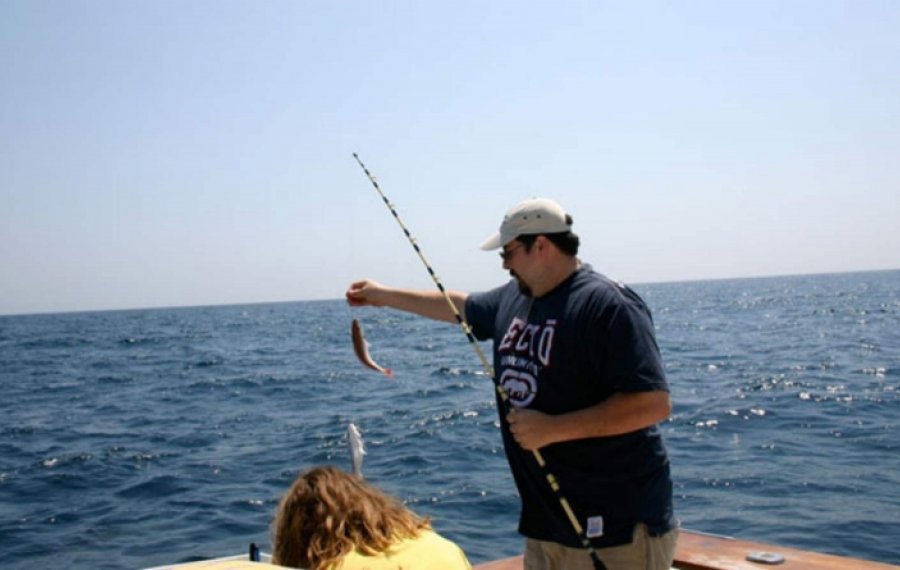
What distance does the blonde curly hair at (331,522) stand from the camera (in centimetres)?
245

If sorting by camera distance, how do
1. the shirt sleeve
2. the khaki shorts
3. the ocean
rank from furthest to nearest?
the ocean → the shirt sleeve → the khaki shorts

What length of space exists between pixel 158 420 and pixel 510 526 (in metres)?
10.6

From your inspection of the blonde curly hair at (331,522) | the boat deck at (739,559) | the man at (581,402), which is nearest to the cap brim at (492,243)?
the man at (581,402)

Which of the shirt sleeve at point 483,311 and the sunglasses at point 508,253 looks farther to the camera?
the shirt sleeve at point 483,311

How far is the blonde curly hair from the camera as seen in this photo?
8.05 feet

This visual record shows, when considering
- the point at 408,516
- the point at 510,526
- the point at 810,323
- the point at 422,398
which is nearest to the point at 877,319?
the point at 810,323

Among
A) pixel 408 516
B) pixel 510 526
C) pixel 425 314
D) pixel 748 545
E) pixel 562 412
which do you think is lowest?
pixel 510 526

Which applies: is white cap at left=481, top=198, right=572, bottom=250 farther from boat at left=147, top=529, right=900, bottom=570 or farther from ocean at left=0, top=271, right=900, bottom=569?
ocean at left=0, top=271, right=900, bottom=569

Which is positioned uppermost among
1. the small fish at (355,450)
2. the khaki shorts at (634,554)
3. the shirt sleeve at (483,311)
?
the shirt sleeve at (483,311)

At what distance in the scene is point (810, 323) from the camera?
4225 cm

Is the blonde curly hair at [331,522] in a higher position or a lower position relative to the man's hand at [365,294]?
lower

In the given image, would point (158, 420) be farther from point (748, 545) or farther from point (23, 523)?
point (748, 545)

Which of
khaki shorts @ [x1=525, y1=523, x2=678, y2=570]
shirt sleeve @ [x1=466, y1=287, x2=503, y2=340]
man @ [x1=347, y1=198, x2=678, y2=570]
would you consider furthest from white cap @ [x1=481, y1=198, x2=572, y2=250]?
khaki shorts @ [x1=525, y1=523, x2=678, y2=570]

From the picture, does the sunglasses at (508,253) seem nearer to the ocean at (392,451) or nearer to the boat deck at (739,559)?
the boat deck at (739,559)
